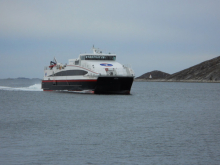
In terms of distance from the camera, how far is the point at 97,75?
167ft

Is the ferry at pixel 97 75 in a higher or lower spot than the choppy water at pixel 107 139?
higher

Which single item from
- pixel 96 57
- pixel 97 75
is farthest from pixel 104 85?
pixel 96 57

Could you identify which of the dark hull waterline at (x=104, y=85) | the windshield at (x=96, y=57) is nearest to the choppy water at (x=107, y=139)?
the dark hull waterline at (x=104, y=85)

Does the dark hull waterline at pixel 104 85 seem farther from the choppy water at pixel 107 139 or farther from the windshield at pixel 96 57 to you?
the choppy water at pixel 107 139

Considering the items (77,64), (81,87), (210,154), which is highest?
(77,64)

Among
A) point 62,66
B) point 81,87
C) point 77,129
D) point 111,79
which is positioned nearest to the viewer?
point 77,129

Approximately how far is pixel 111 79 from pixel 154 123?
2335 cm

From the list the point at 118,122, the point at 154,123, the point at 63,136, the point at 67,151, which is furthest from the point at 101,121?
the point at 67,151

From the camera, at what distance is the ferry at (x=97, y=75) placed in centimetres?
5191

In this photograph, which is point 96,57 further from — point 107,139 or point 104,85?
point 107,139

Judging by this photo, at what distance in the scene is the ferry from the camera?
170ft

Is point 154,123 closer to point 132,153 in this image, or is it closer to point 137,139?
point 137,139

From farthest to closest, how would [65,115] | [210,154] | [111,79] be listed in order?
1. [111,79]
2. [65,115]
3. [210,154]

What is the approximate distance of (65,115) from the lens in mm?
33250
